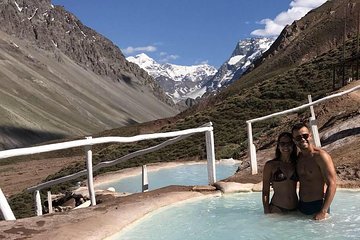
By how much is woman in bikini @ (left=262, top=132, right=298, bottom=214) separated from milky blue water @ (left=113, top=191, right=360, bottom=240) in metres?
0.18

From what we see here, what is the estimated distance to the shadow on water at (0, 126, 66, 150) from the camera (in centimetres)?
10357

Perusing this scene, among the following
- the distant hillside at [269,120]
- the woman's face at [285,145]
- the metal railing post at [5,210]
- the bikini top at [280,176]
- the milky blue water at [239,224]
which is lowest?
the milky blue water at [239,224]

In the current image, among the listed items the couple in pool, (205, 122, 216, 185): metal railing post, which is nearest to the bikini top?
the couple in pool

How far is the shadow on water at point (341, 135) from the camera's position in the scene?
1402 centimetres

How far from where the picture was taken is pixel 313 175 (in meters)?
7.57

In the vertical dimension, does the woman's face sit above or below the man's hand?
above

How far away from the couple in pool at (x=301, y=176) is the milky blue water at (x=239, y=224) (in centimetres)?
18

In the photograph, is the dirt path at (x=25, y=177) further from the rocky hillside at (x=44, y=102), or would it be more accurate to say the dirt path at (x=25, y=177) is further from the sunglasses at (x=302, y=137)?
the rocky hillside at (x=44, y=102)

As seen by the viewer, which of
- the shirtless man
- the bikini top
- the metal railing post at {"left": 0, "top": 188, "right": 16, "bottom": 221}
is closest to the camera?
the metal railing post at {"left": 0, "top": 188, "right": 16, "bottom": 221}

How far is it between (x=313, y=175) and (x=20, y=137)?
360 feet

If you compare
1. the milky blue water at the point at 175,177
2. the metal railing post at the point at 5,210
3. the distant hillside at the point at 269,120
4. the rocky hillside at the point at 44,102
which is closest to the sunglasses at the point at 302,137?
the distant hillside at the point at 269,120

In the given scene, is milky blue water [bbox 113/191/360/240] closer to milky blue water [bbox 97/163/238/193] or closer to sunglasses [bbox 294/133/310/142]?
sunglasses [bbox 294/133/310/142]

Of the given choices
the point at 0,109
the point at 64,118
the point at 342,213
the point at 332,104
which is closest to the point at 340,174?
the point at 342,213

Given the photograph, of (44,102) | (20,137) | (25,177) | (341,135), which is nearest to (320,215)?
(341,135)
